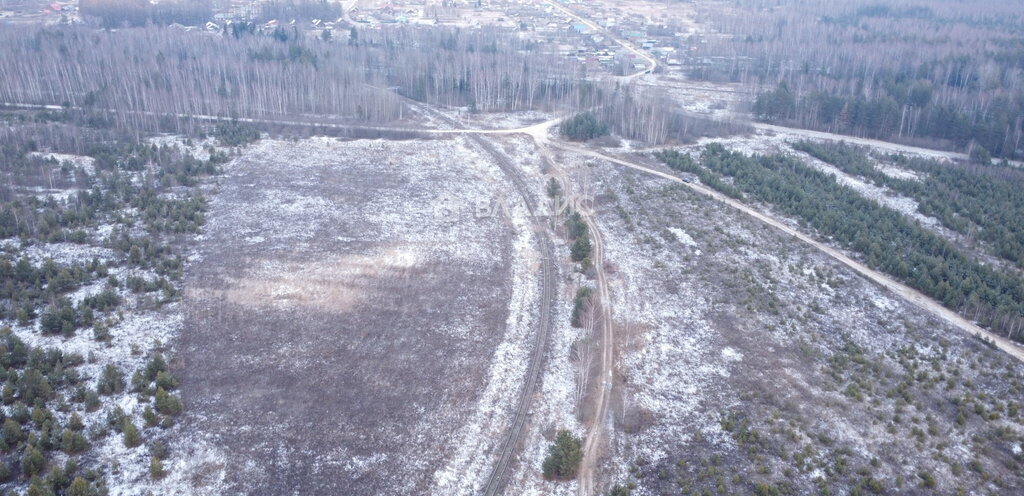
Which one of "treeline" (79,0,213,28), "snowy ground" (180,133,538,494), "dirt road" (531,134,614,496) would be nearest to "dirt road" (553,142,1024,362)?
"dirt road" (531,134,614,496)

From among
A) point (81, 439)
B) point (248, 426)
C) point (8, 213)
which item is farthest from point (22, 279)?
point (248, 426)

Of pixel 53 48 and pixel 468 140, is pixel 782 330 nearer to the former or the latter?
pixel 468 140

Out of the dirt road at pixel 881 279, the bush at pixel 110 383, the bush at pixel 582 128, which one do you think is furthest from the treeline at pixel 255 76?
the bush at pixel 110 383

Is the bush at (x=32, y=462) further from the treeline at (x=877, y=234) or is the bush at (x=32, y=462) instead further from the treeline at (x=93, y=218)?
the treeline at (x=877, y=234)

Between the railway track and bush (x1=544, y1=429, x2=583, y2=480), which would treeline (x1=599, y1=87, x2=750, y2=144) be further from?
bush (x1=544, y1=429, x2=583, y2=480)

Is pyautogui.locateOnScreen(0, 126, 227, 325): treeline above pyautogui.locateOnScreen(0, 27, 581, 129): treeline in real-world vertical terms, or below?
below

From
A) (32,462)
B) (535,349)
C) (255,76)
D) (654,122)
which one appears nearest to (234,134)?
(255,76)
